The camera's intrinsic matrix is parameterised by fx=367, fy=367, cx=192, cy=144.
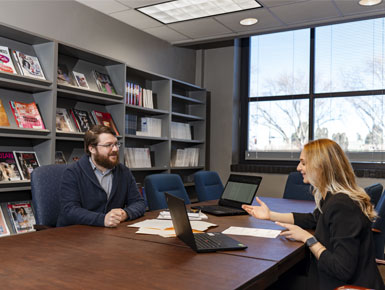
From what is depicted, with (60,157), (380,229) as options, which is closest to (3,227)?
(60,157)

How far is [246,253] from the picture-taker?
1.52 metres

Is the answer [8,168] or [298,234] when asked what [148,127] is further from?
[298,234]

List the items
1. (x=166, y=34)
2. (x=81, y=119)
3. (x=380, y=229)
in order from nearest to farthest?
(x=380, y=229) < (x=81, y=119) < (x=166, y=34)

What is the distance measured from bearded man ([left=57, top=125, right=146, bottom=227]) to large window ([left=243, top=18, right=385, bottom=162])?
333 centimetres

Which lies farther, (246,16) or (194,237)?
(246,16)

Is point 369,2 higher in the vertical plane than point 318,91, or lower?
higher

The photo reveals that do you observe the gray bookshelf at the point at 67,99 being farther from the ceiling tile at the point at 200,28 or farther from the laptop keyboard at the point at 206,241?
the laptop keyboard at the point at 206,241

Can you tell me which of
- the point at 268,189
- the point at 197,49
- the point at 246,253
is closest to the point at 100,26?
the point at 197,49

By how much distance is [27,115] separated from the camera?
10.5ft

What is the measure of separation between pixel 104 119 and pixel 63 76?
635 millimetres

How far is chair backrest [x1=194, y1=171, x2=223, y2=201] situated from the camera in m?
3.80

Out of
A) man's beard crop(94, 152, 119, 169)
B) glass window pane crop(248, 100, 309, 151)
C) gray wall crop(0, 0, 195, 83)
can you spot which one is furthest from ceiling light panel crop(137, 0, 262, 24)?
man's beard crop(94, 152, 119, 169)

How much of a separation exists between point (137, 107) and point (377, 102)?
3.08 metres

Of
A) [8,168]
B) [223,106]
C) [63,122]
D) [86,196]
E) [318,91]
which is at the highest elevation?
[318,91]
